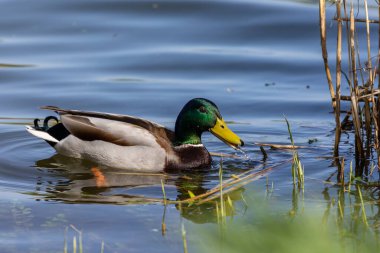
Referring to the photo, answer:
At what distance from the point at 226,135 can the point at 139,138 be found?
0.75m

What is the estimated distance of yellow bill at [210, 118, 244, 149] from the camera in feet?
23.1

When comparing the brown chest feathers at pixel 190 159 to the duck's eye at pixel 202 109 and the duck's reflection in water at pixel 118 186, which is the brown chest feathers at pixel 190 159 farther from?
the duck's eye at pixel 202 109

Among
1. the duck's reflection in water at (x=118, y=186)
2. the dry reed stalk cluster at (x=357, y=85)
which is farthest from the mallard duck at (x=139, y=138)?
the dry reed stalk cluster at (x=357, y=85)

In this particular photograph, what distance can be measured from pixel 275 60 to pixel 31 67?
3.08 metres

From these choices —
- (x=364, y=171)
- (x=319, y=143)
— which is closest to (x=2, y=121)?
(x=319, y=143)

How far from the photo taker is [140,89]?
9547 mm

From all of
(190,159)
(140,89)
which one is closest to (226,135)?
(190,159)

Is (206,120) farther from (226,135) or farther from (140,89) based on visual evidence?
(140,89)

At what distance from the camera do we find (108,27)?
11.9 metres

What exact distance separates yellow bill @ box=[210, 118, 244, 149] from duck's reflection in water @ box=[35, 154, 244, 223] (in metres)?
0.32

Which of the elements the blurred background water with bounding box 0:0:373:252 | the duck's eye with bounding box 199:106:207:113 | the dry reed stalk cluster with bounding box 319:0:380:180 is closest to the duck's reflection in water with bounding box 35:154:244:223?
the blurred background water with bounding box 0:0:373:252

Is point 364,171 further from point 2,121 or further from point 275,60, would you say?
point 275,60

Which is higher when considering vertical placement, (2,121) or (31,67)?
(31,67)

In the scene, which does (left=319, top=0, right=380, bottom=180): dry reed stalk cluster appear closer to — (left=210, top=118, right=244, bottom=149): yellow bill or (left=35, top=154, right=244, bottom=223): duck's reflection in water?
(left=210, top=118, right=244, bottom=149): yellow bill
